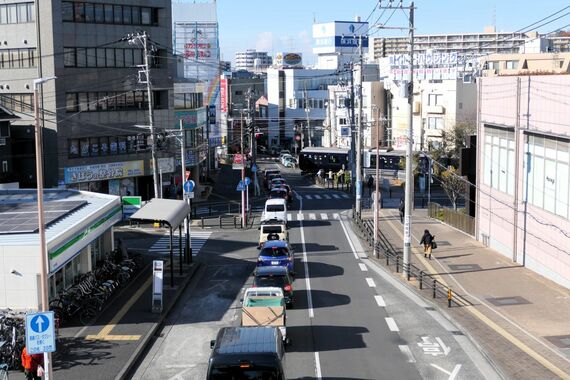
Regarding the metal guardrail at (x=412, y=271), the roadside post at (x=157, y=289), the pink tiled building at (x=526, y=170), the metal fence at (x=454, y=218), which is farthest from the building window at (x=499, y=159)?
the roadside post at (x=157, y=289)

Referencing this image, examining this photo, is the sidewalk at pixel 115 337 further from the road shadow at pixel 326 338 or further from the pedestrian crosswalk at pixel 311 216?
the pedestrian crosswalk at pixel 311 216

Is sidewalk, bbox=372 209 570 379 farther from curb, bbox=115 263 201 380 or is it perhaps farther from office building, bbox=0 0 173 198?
office building, bbox=0 0 173 198

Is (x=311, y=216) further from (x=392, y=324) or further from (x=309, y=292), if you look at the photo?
(x=392, y=324)

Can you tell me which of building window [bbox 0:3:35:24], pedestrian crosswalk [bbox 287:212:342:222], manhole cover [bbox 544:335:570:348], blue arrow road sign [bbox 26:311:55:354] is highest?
building window [bbox 0:3:35:24]

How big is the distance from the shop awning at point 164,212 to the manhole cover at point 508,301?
13.1 meters

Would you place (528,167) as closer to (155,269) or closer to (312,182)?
(155,269)

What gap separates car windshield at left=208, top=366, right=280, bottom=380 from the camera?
1641 cm

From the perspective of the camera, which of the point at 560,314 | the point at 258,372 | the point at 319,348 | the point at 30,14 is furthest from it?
the point at 30,14

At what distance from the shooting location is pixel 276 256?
3353 cm

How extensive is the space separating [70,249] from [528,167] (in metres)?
21.0

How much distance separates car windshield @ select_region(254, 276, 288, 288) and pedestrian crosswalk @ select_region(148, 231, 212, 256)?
13876 mm

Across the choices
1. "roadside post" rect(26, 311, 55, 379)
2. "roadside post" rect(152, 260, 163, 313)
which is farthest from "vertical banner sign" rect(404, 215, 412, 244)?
"roadside post" rect(26, 311, 55, 379)

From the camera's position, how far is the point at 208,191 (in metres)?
74.7

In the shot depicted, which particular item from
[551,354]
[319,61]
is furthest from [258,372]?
[319,61]
